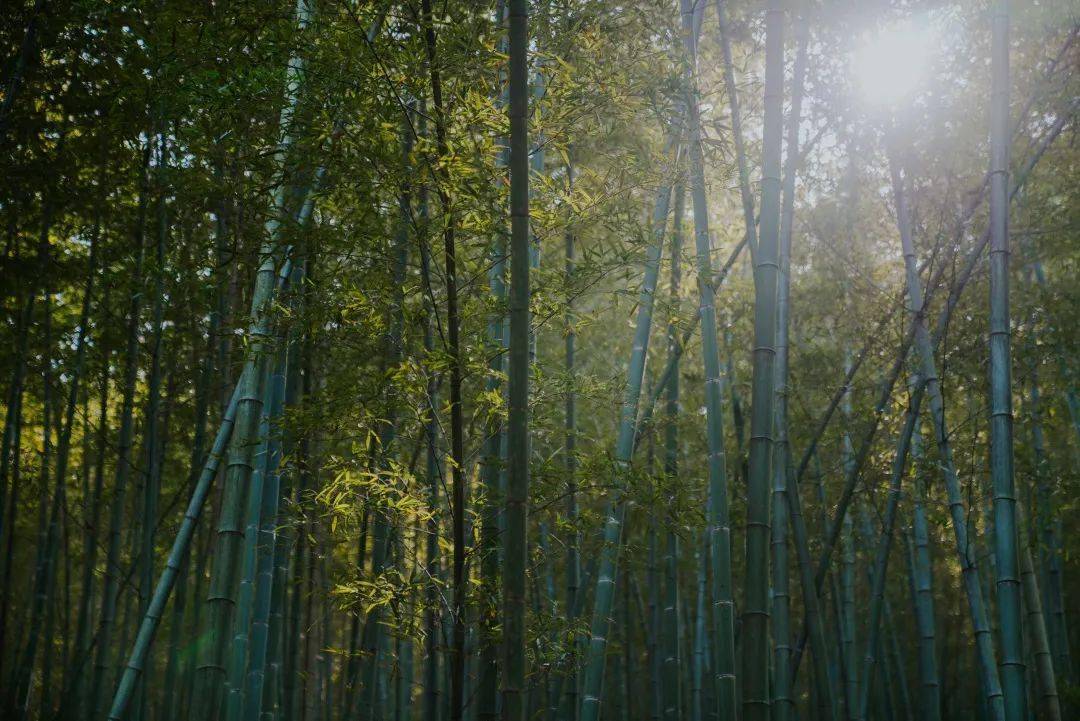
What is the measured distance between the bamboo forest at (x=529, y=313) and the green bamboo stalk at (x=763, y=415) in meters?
0.01

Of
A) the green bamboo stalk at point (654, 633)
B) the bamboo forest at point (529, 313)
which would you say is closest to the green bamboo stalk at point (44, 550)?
the bamboo forest at point (529, 313)

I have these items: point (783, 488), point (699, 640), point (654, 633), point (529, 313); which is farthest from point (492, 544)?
point (654, 633)

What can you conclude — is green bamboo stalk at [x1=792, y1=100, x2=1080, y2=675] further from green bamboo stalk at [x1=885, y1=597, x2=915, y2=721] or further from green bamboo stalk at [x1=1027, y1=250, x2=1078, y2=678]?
green bamboo stalk at [x1=885, y1=597, x2=915, y2=721]

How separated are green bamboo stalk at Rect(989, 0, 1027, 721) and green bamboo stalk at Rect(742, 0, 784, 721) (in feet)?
4.34

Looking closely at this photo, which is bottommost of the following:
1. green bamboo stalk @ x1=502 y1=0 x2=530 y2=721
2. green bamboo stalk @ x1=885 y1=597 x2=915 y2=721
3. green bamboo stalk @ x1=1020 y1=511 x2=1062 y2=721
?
green bamboo stalk @ x1=885 y1=597 x2=915 y2=721

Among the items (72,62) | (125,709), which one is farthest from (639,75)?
(72,62)

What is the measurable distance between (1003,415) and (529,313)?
1.99m

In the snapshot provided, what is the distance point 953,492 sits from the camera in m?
5.06

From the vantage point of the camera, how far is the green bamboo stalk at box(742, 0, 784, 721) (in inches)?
108

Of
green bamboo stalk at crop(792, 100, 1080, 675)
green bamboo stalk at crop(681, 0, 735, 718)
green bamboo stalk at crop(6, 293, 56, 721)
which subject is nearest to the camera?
green bamboo stalk at crop(681, 0, 735, 718)

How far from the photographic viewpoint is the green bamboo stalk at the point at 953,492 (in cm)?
486

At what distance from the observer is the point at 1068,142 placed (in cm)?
628

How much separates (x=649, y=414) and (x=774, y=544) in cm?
103

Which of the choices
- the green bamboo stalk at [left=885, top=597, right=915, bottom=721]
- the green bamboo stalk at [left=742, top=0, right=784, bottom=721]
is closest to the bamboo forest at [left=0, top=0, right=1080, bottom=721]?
the green bamboo stalk at [left=742, top=0, right=784, bottom=721]
